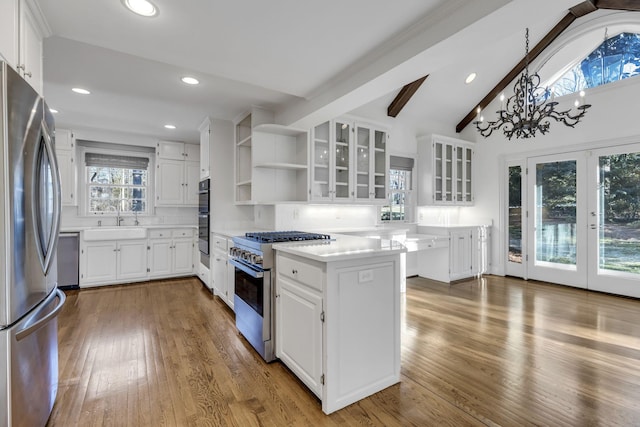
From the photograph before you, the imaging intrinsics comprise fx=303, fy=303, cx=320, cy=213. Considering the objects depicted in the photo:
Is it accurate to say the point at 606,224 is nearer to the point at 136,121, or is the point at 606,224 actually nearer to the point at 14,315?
the point at 14,315

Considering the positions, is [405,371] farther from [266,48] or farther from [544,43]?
[544,43]

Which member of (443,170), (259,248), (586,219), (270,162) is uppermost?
(443,170)

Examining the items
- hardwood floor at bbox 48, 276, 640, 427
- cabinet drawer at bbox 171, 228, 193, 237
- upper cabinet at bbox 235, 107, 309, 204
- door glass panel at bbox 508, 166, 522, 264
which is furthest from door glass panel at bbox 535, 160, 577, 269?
cabinet drawer at bbox 171, 228, 193, 237

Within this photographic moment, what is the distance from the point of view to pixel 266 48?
7.39 ft

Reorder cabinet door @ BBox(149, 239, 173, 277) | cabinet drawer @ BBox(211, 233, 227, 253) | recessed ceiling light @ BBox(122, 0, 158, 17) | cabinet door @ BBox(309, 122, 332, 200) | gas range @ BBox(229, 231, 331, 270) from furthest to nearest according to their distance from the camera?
cabinet door @ BBox(149, 239, 173, 277), cabinet door @ BBox(309, 122, 332, 200), cabinet drawer @ BBox(211, 233, 227, 253), gas range @ BBox(229, 231, 331, 270), recessed ceiling light @ BBox(122, 0, 158, 17)

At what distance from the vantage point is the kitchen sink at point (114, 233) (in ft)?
14.9

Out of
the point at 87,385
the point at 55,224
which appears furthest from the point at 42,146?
the point at 87,385

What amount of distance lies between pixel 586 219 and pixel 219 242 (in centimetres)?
529

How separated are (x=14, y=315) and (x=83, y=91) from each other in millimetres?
3060

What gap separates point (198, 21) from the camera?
75.8 inches

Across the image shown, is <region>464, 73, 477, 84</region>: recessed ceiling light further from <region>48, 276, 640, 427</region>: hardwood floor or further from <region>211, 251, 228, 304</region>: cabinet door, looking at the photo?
<region>211, 251, 228, 304</region>: cabinet door

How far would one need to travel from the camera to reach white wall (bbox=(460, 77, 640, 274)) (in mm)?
4160

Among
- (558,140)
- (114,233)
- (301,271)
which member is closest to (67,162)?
(114,233)

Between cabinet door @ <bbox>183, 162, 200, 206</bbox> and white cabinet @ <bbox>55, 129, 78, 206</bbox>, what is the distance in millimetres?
1605
